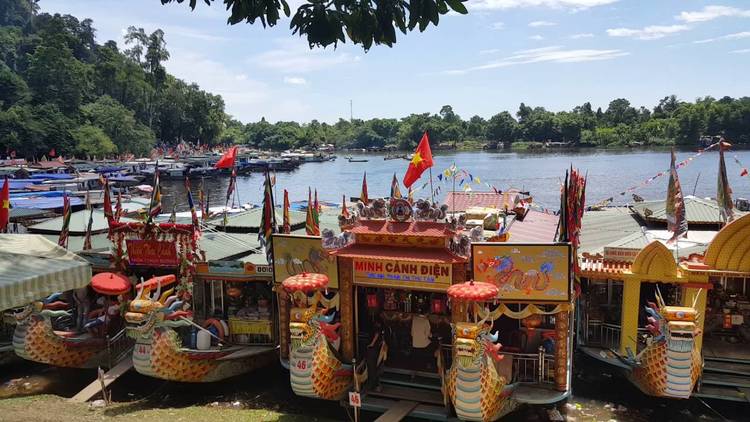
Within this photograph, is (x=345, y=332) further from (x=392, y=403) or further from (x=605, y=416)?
(x=605, y=416)

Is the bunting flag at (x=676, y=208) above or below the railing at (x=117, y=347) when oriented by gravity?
above

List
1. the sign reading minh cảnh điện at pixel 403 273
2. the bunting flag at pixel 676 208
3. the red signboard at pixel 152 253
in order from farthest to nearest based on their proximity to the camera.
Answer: the red signboard at pixel 152 253 → the bunting flag at pixel 676 208 → the sign reading minh cảnh điện at pixel 403 273

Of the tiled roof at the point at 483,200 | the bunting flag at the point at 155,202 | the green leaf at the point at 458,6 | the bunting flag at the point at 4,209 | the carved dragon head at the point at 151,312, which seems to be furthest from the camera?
the tiled roof at the point at 483,200

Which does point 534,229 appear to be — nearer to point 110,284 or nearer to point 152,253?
point 152,253

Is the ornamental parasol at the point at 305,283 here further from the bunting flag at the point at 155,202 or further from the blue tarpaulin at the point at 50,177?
the blue tarpaulin at the point at 50,177

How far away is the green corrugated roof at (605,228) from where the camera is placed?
15.4m

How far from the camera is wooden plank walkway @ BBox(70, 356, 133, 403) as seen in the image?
41.0 feet

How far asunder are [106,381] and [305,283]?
17.7 feet

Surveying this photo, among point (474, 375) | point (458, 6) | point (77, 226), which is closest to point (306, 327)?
point (474, 375)

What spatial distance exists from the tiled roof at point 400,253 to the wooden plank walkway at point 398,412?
2.65 metres

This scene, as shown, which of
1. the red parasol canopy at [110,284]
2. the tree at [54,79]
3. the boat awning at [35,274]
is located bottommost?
the red parasol canopy at [110,284]

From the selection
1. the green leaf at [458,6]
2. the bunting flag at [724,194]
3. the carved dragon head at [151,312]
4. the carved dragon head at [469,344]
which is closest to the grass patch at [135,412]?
the carved dragon head at [151,312]

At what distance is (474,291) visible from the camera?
32.5 ft

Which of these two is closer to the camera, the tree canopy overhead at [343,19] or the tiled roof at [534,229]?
the tree canopy overhead at [343,19]
